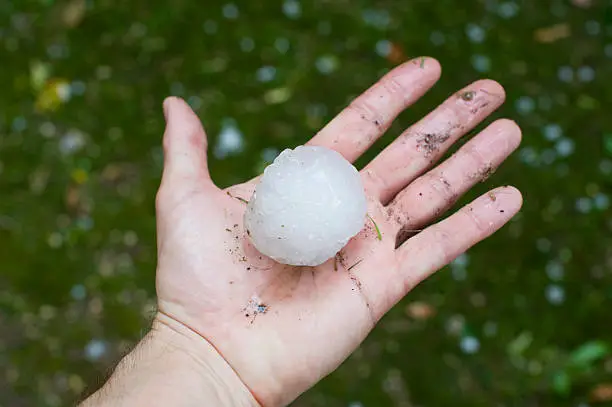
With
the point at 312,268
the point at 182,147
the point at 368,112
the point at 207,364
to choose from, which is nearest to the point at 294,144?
the point at 368,112

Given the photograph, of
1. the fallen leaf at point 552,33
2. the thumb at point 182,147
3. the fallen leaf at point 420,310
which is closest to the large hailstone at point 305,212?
the thumb at point 182,147

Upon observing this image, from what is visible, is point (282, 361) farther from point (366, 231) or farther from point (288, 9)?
point (288, 9)

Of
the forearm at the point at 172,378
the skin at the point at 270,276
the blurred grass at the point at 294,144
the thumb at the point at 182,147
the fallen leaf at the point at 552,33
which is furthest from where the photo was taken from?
the fallen leaf at the point at 552,33

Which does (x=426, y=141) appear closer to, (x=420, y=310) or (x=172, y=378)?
(x=420, y=310)

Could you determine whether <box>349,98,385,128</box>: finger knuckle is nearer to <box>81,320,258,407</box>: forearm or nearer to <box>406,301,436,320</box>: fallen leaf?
<box>406,301,436,320</box>: fallen leaf

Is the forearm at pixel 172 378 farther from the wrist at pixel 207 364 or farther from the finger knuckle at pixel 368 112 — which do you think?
the finger knuckle at pixel 368 112

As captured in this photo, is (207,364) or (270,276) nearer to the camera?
(207,364)
